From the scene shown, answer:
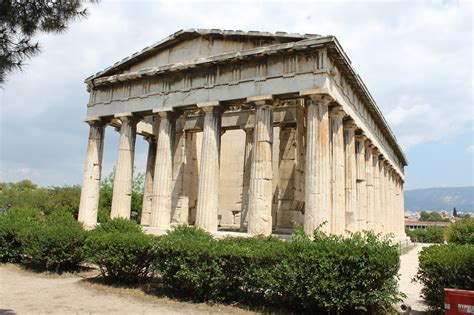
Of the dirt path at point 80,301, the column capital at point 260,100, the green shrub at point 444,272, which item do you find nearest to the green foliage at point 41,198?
the dirt path at point 80,301

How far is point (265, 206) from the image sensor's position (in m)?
15.5

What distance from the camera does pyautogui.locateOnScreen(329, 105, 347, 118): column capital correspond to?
17059mm

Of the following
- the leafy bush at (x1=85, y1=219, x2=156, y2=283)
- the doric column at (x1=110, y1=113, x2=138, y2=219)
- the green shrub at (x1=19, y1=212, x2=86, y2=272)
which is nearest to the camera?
the leafy bush at (x1=85, y1=219, x2=156, y2=283)

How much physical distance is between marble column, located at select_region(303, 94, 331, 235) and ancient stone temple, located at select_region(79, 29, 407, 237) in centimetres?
4

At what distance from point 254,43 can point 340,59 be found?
3825 mm

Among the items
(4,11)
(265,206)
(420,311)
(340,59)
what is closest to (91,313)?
(4,11)

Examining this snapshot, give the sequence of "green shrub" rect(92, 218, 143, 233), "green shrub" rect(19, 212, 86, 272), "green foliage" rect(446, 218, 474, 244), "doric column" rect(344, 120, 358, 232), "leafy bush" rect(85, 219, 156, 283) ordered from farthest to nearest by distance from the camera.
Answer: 1. "green foliage" rect(446, 218, 474, 244)
2. "doric column" rect(344, 120, 358, 232)
3. "green shrub" rect(92, 218, 143, 233)
4. "green shrub" rect(19, 212, 86, 272)
5. "leafy bush" rect(85, 219, 156, 283)

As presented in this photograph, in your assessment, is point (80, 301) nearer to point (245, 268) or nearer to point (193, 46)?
point (245, 268)

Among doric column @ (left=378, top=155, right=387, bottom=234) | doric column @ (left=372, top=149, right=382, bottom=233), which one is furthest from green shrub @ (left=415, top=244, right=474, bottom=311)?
doric column @ (left=378, top=155, right=387, bottom=234)

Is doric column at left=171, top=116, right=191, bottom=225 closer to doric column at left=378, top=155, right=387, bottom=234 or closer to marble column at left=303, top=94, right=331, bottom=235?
marble column at left=303, top=94, right=331, bottom=235

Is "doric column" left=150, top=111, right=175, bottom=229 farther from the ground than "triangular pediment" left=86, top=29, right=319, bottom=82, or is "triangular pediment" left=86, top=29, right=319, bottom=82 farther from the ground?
"triangular pediment" left=86, top=29, right=319, bottom=82

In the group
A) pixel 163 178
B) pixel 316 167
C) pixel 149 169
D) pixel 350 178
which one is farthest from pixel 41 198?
pixel 316 167

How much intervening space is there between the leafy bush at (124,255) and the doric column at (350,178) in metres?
10.6

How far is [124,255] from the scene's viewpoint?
1080cm
